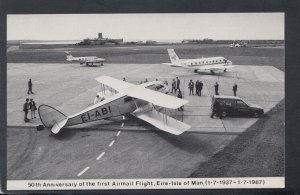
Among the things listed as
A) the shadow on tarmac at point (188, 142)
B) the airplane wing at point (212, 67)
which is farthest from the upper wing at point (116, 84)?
the airplane wing at point (212, 67)

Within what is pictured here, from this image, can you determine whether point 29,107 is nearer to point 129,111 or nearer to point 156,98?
point 129,111

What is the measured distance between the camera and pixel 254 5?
10883mm

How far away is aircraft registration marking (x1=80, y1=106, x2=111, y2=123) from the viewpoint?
13062 mm

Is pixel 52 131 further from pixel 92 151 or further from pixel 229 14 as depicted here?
pixel 229 14

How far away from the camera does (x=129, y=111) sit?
551 inches

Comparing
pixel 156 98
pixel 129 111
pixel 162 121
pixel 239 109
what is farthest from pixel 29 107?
pixel 239 109

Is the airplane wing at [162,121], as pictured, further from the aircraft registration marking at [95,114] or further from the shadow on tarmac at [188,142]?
the aircraft registration marking at [95,114]

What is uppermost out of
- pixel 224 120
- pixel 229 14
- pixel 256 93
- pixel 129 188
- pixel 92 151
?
pixel 229 14

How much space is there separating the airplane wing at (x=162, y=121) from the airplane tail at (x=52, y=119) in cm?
311

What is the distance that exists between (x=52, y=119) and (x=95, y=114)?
177cm

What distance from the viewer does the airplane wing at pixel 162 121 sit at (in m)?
11.8

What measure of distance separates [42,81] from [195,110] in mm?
10104

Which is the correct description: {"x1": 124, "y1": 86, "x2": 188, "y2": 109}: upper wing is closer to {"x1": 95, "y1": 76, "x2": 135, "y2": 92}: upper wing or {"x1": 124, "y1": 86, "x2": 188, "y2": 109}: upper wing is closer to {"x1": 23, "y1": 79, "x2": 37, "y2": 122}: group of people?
{"x1": 95, "y1": 76, "x2": 135, "y2": 92}: upper wing

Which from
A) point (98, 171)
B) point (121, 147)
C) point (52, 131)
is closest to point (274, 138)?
point (121, 147)
